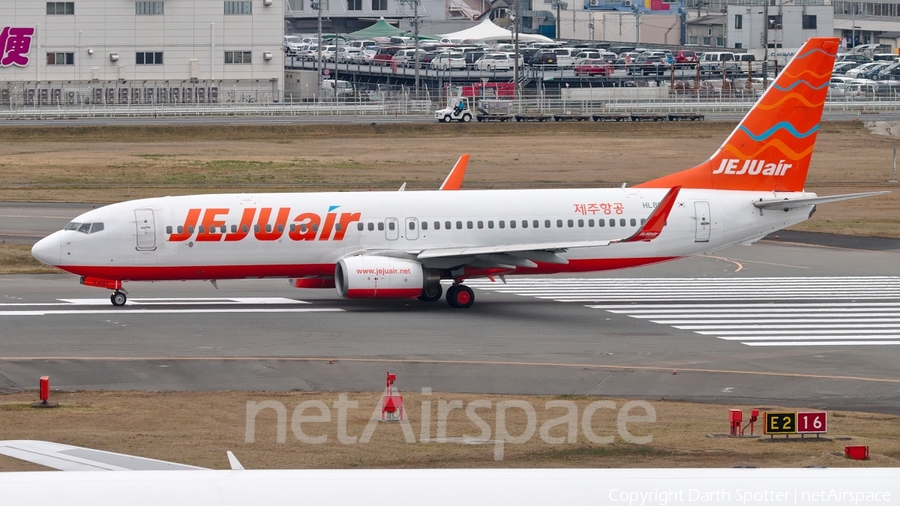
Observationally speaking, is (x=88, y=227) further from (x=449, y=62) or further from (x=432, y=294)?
(x=449, y=62)

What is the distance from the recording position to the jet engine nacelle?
3244 cm

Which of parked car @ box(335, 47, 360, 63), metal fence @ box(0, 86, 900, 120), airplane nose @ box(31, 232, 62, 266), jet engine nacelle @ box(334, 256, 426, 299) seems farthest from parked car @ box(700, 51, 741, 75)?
airplane nose @ box(31, 232, 62, 266)

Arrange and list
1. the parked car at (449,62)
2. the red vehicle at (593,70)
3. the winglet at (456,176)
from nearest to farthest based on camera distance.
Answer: the winglet at (456,176) → the red vehicle at (593,70) → the parked car at (449,62)

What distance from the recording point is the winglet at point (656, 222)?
104ft

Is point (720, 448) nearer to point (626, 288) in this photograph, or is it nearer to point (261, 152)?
point (626, 288)

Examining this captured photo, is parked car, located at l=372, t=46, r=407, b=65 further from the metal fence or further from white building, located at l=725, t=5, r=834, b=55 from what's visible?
white building, located at l=725, t=5, r=834, b=55

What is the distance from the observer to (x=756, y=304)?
34938 mm

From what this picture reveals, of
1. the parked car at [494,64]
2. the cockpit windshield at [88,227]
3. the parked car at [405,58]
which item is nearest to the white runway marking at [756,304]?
the cockpit windshield at [88,227]

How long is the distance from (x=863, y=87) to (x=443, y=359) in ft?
312

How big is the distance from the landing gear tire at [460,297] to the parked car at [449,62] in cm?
9900

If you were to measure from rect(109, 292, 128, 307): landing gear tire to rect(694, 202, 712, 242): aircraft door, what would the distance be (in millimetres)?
16578

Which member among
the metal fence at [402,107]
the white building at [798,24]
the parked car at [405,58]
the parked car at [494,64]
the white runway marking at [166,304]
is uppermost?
the white building at [798,24]

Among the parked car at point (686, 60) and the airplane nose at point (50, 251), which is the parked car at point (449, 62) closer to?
the parked car at point (686, 60)

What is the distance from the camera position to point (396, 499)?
7.81 metres
